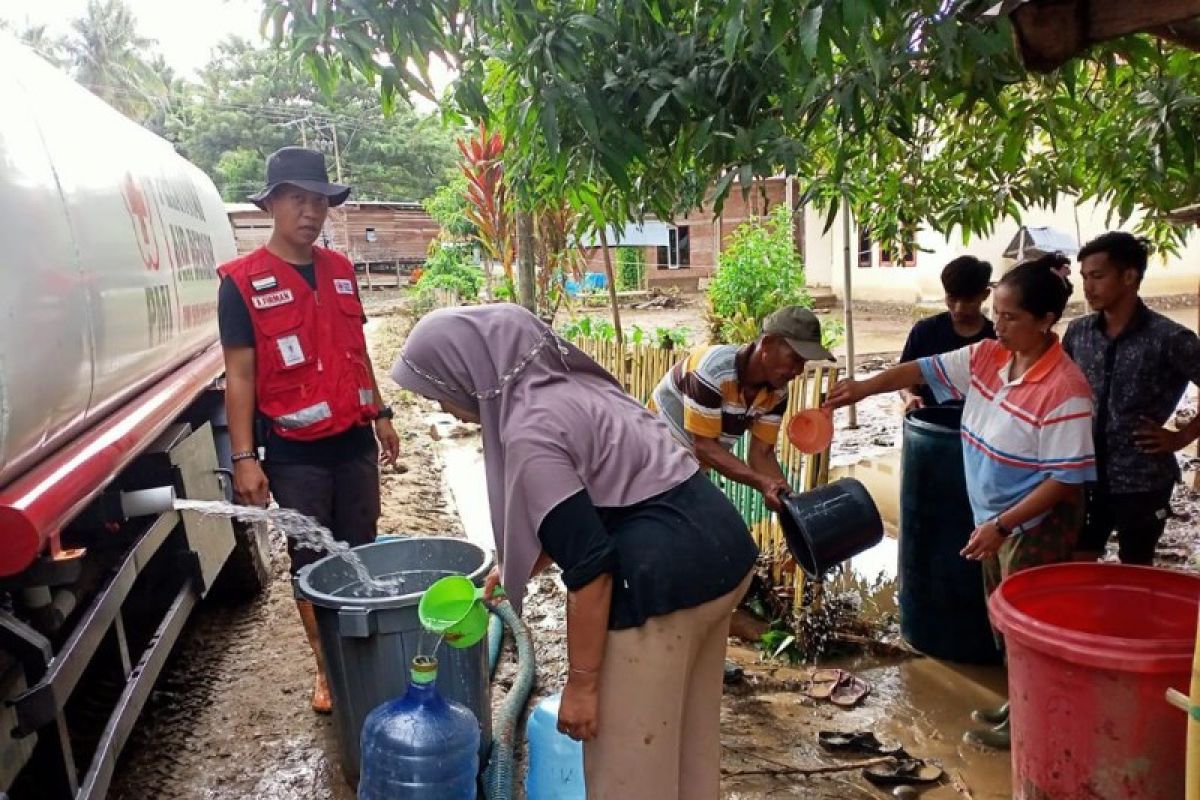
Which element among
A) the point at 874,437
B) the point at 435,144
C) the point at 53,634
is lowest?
the point at 874,437

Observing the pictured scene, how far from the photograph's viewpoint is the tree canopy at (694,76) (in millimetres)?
1982

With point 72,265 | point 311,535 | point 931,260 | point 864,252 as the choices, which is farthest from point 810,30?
point 864,252

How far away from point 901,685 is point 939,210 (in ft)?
9.24

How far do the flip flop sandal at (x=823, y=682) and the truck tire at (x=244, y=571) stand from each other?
2702mm

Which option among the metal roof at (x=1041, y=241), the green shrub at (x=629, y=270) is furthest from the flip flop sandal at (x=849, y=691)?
the green shrub at (x=629, y=270)

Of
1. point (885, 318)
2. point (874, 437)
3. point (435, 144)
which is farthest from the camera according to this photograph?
point (435, 144)

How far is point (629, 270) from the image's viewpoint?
2430 cm

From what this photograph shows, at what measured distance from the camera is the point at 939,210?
5020 millimetres

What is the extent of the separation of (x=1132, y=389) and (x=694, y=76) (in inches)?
78.3

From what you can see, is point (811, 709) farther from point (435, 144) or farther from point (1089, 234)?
point (435, 144)

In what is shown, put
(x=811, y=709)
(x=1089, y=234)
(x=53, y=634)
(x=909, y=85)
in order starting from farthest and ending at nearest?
(x=1089, y=234)
(x=811, y=709)
(x=909, y=85)
(x=53, y=634)

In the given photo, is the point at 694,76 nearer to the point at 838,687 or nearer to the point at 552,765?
the point at 552,765

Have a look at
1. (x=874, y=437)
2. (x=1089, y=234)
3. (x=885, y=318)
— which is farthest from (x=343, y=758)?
(x=885, y=318)

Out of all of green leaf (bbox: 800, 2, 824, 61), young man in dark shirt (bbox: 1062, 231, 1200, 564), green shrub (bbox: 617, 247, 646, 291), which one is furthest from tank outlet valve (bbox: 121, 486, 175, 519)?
green shrub (bbox: 617, 247, 646, 291)
